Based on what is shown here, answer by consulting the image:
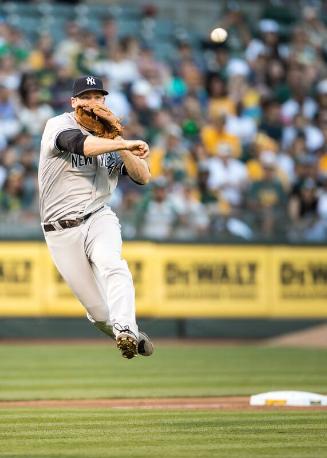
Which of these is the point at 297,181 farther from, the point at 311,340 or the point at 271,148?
the point at 311,340

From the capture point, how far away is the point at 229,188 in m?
18.2

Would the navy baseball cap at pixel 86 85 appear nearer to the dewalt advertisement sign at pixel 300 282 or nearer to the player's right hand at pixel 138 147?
the player's right hand at pixel 138 147

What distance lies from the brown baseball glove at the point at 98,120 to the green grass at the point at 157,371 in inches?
109

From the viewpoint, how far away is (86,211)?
Answer: 8719 mm

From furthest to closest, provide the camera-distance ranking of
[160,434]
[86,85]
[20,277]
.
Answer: [20,277]
[86,85]
[160,434]

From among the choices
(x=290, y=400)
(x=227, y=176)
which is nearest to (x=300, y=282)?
(x=227, y=176)

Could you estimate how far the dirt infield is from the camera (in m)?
9.20

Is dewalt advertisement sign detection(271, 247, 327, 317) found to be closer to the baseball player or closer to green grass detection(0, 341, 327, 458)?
green grass detection(0, 341, 327, 458)

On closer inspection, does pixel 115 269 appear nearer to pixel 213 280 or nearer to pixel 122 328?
pixel 122 328

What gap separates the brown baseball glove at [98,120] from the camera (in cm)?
846

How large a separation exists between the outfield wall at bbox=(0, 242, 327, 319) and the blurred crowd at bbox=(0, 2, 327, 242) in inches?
12.0

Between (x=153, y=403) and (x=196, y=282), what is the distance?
8202 mm

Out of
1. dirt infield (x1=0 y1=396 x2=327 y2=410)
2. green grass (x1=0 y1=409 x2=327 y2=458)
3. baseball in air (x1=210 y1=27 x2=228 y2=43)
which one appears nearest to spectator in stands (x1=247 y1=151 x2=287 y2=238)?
baseball in air (x1=210 y1=27 x2=228 y2=43)

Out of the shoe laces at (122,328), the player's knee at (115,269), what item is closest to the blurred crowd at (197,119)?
the player's knee at (115,269)
